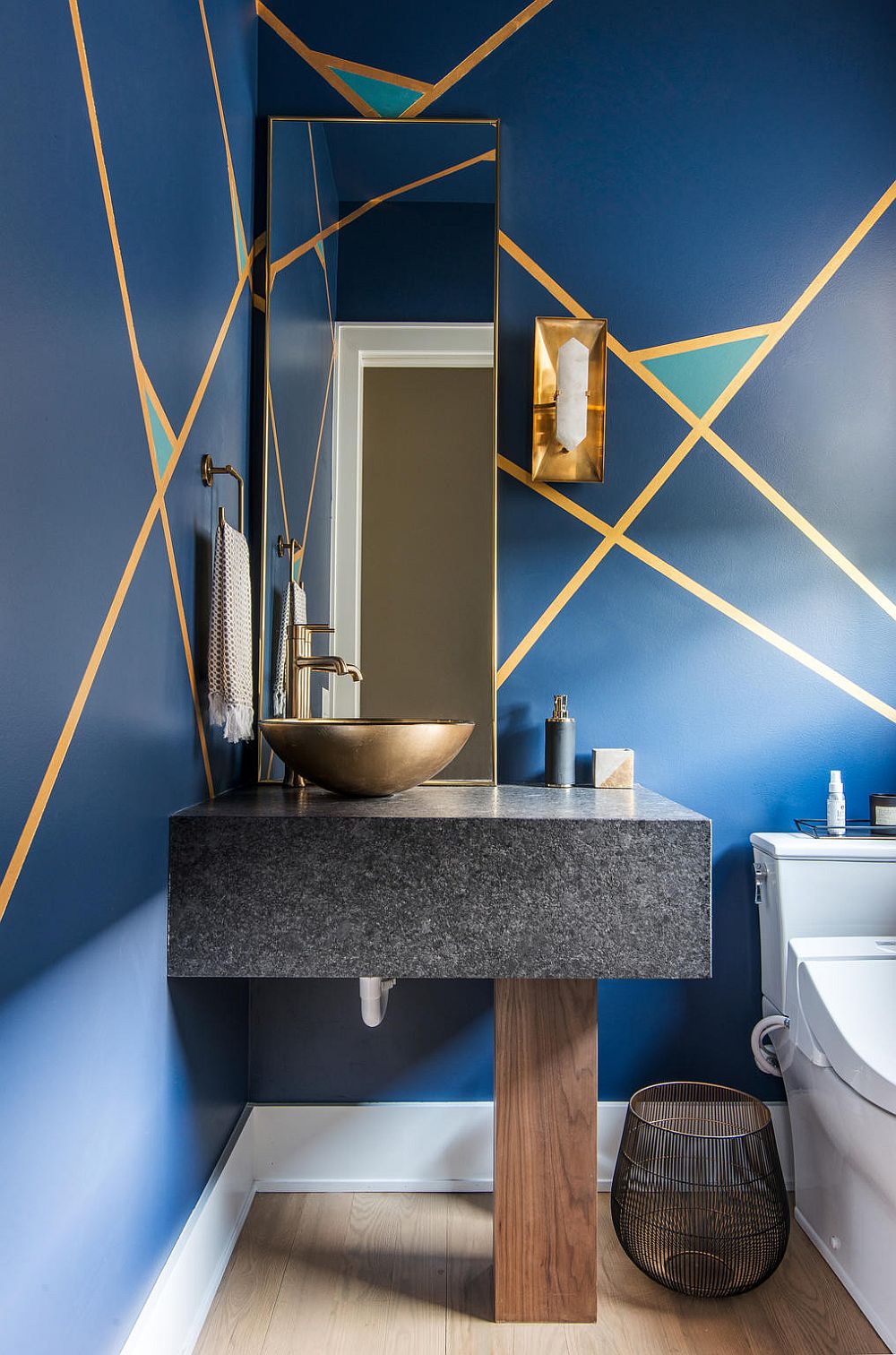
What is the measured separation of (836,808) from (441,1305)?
1241mm

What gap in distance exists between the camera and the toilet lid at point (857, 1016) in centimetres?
149

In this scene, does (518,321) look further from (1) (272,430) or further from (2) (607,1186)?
(2) (607,1186)

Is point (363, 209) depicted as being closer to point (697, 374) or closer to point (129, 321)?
point (697, 374)

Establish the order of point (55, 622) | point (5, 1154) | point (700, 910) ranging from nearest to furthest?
point (5, 1154) < point (55, 622) < point (700, 910)

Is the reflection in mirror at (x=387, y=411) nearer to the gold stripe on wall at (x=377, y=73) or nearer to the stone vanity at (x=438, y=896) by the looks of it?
the gold stripe on wall at (x=377, y=73)

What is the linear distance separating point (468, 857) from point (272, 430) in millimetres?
1098

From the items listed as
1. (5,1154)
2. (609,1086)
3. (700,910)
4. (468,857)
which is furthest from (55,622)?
(609,1086)

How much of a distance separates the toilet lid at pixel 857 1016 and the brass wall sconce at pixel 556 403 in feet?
3.72

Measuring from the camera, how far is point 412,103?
2.09 meters

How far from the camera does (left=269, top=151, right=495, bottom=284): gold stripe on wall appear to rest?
6.63 ft

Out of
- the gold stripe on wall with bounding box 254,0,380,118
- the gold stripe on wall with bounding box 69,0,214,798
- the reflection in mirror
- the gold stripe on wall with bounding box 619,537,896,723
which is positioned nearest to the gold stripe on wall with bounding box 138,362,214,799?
the gold stripe on wall with bounding box 69,0,214,798

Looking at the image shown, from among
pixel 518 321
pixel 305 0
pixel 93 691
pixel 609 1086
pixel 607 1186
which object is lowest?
pixel 607 1186

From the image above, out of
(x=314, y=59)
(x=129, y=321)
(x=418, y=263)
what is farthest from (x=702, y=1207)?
(x=314, y=59)

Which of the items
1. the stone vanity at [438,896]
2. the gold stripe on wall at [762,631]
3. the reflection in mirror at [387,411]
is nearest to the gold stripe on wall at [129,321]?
the stone vanity at [438,896]
